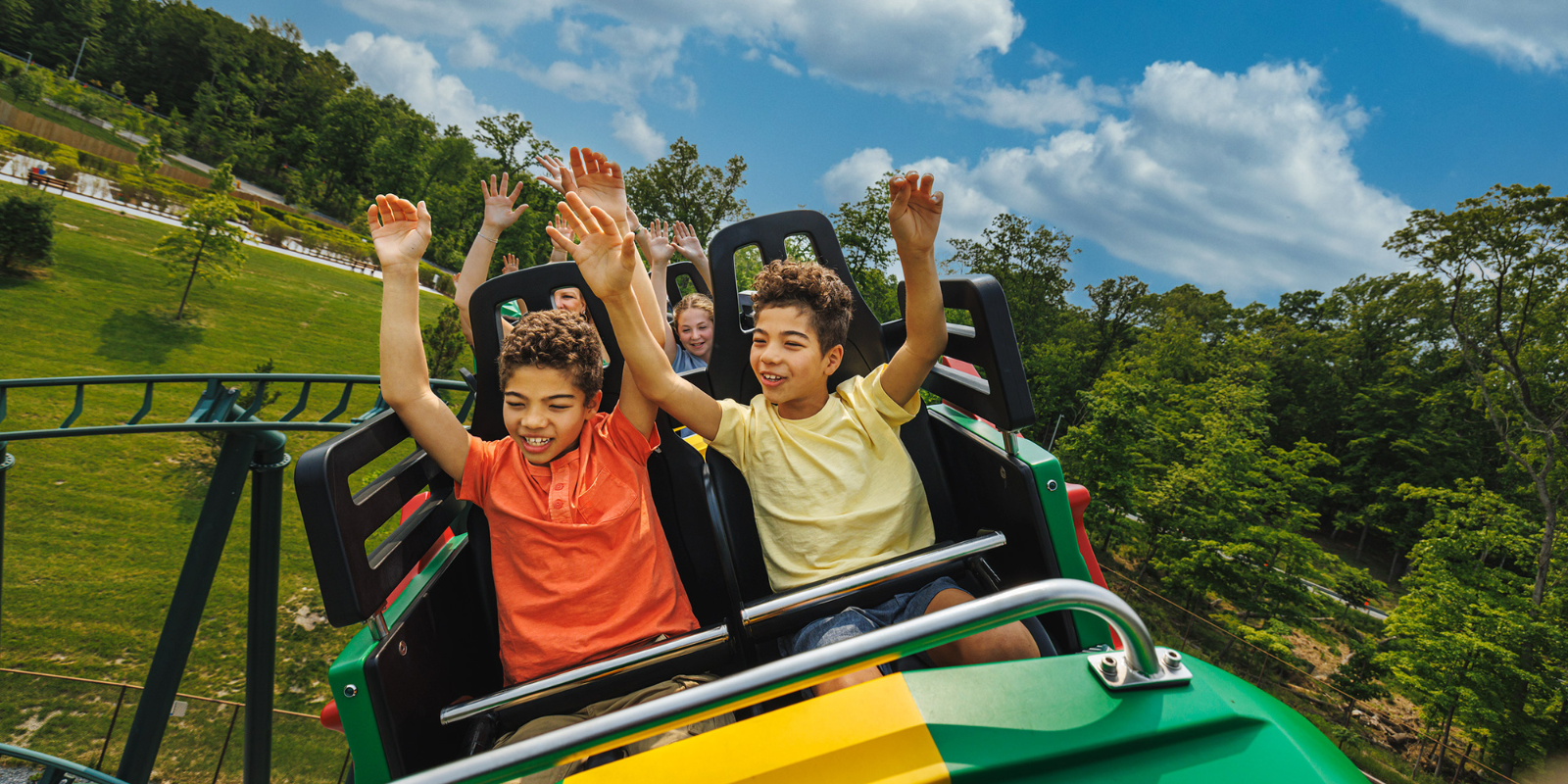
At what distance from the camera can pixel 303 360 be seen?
91.1ft

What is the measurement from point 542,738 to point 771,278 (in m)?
1.71

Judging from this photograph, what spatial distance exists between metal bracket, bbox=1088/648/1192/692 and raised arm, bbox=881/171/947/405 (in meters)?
1.21

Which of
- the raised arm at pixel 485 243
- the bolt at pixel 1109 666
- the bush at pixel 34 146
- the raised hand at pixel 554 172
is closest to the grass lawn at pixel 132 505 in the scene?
the bush at pixel 34 146

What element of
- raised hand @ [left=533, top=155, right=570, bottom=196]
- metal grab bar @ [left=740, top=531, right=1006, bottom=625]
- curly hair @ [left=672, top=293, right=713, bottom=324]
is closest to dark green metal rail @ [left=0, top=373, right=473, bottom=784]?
raised hand @ [left=533, top=155, right=570, bottom=196]

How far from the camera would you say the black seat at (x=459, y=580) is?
167cm

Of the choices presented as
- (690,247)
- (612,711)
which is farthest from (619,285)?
(690,247)

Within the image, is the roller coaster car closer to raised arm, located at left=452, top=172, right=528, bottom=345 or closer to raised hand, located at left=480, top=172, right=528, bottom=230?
raised arm, located at left=452, top=172, right=528, bottom=345

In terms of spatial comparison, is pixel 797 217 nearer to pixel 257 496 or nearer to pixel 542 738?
pixel 542 738

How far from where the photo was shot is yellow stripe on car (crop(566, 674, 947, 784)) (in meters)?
1.05

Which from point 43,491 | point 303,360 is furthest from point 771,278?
point 303,360

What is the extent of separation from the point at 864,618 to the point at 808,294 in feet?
3.58

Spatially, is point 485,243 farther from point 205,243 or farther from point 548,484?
point 205,243

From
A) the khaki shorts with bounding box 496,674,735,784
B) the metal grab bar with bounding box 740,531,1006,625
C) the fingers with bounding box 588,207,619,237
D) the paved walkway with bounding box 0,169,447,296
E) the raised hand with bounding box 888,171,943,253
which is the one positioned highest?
the raised hand with bounding box 888,171,943,253

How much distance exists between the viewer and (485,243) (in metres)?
3.11
